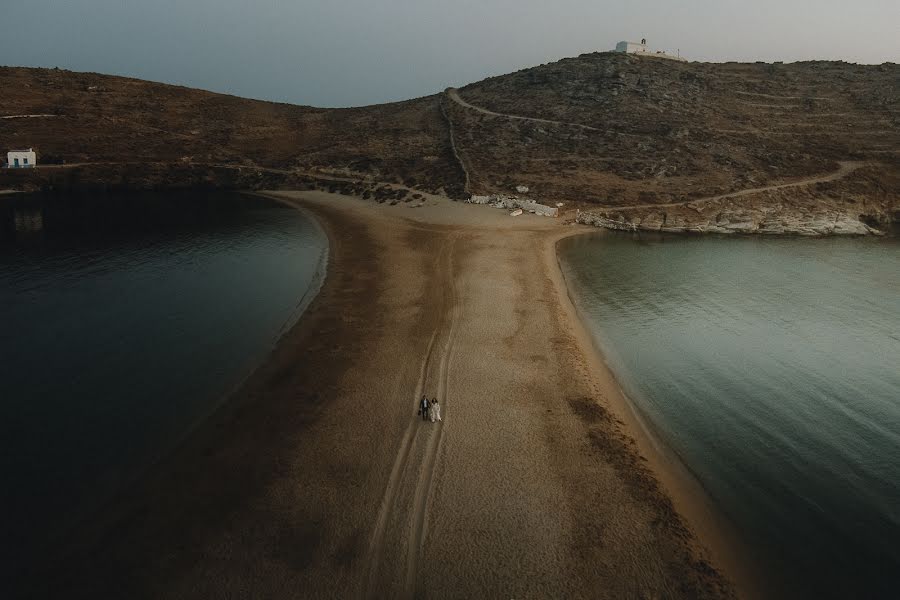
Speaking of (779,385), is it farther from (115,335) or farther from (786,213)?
(786,213)

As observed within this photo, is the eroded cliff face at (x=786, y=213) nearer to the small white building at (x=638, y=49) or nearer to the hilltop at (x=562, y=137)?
the hilltop at (x=562, y=137)

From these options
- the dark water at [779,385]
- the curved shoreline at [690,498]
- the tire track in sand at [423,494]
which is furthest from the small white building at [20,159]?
the curved shoreline at [690,498]

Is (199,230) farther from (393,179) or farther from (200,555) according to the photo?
(200,555)

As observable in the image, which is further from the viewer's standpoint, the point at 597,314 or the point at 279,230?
the point at 279,230

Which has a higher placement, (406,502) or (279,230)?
(279,230)

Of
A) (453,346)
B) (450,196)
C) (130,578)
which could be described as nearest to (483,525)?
(130,578)

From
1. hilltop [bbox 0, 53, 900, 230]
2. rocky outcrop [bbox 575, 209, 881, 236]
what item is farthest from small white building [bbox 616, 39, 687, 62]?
rocky outcrop [bbox 575, 209, 881, 236]

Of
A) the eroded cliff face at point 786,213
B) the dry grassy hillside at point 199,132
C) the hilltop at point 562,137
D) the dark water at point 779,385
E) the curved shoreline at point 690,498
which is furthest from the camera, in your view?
the dry grassy hillside at point 199,132

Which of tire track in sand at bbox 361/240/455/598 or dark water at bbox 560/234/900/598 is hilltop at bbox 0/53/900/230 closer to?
dark water at bbox 560/234/900/598
